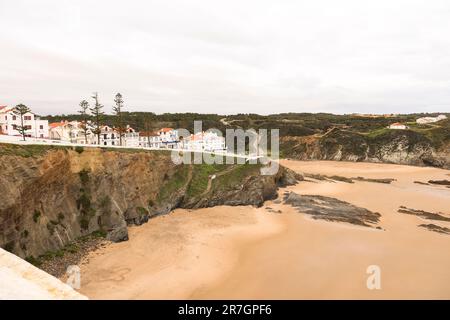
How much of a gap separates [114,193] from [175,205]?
29.1 ft

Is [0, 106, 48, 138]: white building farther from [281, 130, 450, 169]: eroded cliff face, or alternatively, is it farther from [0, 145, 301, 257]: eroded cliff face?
[281, 130, 450, 169]: eroded cliff face

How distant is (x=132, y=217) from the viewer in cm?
3500

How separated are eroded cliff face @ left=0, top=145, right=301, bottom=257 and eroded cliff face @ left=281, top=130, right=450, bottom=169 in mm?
57083

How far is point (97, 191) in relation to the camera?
32469 millimetres

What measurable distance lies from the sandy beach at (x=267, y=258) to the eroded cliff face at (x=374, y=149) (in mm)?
52760

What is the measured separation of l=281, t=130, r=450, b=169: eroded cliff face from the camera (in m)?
86.9

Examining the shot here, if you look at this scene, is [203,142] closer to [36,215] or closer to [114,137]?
[114,137]

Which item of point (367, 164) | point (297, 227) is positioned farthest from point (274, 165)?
point (367, 164)

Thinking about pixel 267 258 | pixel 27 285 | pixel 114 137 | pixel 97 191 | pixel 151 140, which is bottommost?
pixel 267 258

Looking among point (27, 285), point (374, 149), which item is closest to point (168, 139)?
point (374, 149)

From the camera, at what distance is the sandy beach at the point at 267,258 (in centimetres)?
2156

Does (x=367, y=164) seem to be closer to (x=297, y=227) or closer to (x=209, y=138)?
(x=209, y=138)

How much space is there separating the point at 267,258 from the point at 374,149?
268 ft

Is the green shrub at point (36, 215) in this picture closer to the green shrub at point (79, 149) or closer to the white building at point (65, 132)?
the green shrub at point (79, 149)
